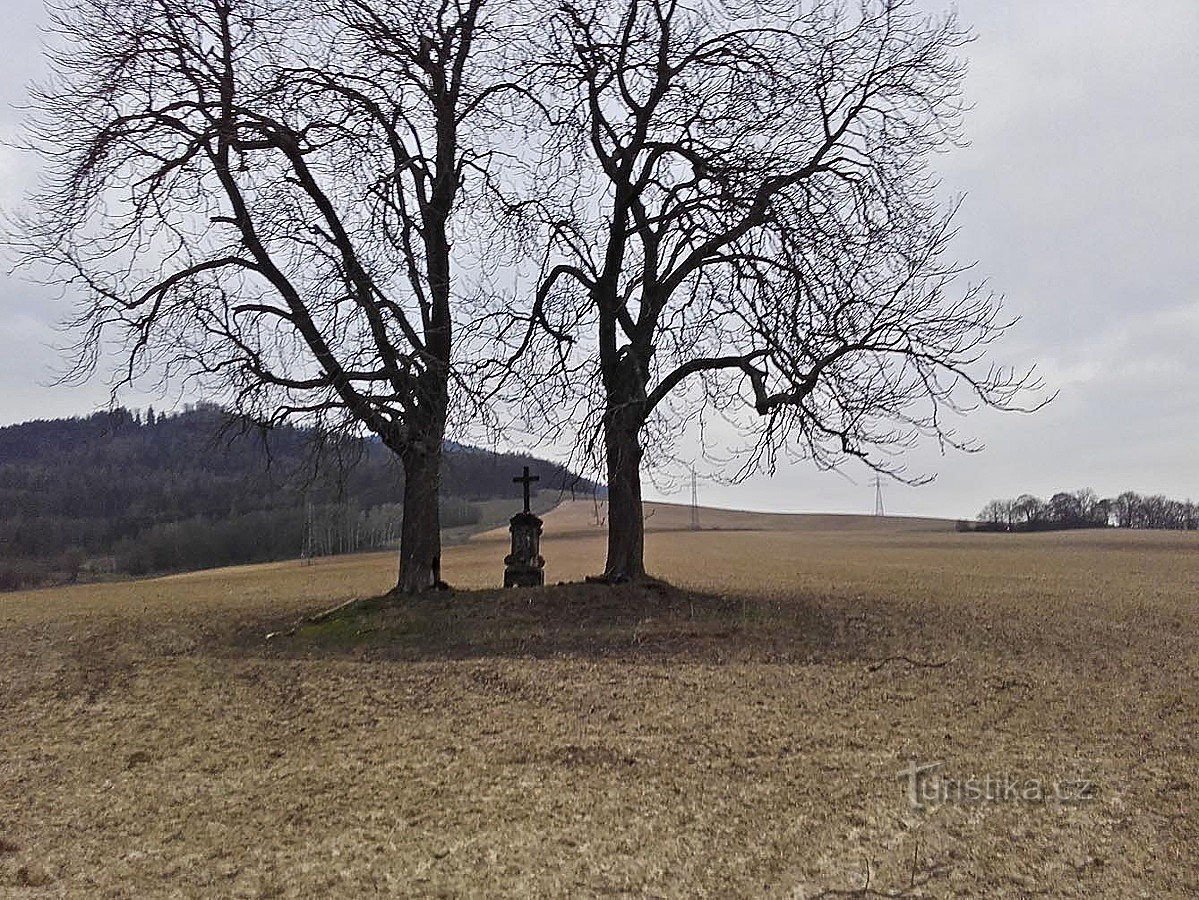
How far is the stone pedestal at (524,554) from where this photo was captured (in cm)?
1714

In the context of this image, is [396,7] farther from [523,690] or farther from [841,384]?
[523,690]

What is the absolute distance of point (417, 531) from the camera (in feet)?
49.9

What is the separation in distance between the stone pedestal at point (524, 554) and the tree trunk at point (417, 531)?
1.94m

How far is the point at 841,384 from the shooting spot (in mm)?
12617

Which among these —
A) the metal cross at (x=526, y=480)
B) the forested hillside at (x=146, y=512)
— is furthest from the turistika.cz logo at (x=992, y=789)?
the forested hillside at (x=146, y=512)

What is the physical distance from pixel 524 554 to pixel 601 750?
9.65 meters

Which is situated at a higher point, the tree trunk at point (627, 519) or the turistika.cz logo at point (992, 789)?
the tree trunk at point (627, 519)

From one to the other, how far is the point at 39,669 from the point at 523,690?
19.9ft

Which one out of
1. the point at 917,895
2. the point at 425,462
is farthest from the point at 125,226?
the point at 917,895

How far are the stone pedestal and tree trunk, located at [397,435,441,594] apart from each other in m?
1.94

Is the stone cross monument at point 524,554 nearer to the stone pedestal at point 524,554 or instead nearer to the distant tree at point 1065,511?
the stone pedestal at point 524,554

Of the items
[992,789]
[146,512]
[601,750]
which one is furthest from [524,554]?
[146,512]

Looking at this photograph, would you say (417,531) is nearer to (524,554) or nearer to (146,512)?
(524,554)

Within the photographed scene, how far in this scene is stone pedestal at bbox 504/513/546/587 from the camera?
17.1 m
